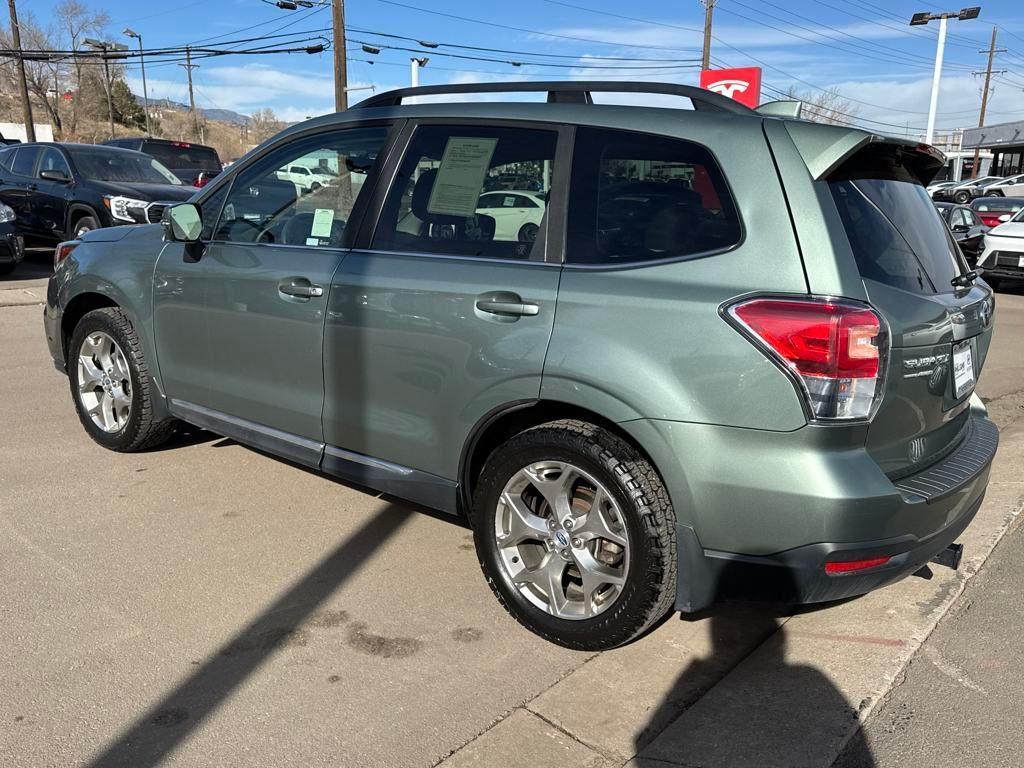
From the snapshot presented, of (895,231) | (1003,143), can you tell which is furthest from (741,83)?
(1003,143)

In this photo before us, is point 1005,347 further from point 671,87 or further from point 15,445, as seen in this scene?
point 15,445

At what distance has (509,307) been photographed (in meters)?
2.99

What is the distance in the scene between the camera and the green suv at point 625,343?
2.54 m

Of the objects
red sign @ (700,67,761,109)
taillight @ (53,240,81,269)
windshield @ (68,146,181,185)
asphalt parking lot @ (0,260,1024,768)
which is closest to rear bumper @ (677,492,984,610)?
asphalt parking lot @ (0,260,1024,768)

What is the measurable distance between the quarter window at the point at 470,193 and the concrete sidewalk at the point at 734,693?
148 cm

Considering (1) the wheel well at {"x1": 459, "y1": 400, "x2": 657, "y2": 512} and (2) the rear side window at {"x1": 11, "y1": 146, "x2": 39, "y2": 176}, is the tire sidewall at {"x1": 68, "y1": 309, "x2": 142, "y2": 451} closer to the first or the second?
(1) the wheel well at {"x1": 459, "y1": 400, "x2": 657, "y2": 512}

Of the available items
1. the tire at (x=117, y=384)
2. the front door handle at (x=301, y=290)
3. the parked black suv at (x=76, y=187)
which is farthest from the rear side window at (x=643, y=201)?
the parked black suv at (x=76, y=187)

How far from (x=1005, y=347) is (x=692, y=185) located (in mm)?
8241

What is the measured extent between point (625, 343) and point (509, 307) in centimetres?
47

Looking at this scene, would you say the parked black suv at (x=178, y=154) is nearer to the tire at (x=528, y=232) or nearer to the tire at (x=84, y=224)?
the tire at (x=84, y=224)

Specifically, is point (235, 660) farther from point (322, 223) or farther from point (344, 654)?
point (322, 223)

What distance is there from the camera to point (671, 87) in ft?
10.1

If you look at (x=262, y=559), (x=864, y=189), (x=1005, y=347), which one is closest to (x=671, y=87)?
(x=864, y=189)

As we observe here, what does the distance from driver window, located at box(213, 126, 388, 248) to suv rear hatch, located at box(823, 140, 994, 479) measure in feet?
6.34
